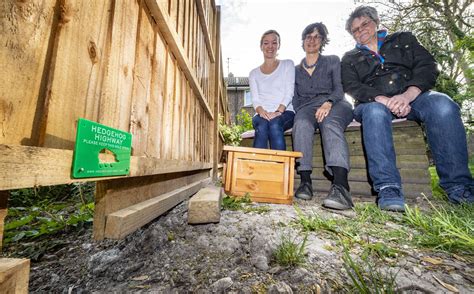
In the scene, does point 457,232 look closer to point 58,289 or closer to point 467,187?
point 467,187

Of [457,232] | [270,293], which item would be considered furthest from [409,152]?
[270,293]

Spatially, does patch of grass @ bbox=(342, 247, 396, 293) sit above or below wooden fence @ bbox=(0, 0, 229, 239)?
below

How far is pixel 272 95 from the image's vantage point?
305 cm

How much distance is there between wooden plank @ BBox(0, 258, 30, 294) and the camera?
15.0 inches

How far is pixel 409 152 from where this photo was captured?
8.06ft

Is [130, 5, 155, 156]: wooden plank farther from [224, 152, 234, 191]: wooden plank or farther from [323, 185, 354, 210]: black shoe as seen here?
[323, 185, 354, 210]: black shoe

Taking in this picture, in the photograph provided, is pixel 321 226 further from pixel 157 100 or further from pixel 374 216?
pixel 157 100

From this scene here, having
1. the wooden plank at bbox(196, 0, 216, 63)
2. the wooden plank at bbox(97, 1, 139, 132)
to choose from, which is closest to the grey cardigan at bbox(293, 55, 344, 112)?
the wooden plank at bbox(196, 0, 216, 63)

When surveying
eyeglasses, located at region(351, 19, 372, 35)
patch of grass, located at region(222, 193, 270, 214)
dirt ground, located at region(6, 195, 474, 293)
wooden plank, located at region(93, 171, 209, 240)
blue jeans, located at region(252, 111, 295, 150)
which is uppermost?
eyeglasses, located at region(351, 19, 372, 35)

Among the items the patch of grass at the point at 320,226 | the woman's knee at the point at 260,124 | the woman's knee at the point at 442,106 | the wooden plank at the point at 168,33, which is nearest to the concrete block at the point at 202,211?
the patch of grass at the point at 320,226

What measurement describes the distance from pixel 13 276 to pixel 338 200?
203 centimetres

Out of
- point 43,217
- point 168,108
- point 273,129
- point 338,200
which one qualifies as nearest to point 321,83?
point 273,129

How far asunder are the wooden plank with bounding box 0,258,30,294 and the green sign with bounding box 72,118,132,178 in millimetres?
198

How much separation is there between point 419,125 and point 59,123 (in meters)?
3.13
